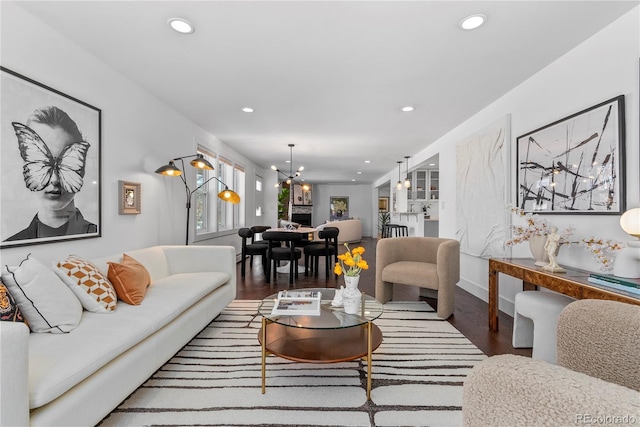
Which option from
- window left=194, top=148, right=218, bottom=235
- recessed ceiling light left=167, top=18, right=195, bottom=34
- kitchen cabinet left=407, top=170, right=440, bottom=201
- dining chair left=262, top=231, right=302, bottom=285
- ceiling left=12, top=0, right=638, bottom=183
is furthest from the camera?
kitchen cabinet left=407, top=170, right=440, bottom=201

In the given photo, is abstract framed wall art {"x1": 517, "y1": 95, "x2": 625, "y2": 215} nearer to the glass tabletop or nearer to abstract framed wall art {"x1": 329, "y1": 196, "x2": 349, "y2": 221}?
the glass tabletop

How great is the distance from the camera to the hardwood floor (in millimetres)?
2631

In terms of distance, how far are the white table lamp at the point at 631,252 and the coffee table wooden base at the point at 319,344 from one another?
62.2 inches

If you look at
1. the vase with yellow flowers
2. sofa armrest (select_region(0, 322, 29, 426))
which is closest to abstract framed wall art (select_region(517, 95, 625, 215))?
the vase with yellow flowers

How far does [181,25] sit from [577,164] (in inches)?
126

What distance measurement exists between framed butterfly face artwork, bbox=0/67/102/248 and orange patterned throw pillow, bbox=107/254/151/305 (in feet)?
1.81

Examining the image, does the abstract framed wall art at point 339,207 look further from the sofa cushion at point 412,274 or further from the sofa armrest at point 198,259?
the sofa armrest at point 198,259

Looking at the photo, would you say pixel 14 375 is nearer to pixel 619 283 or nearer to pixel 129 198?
A: pixel 129 198

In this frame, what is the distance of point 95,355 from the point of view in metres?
1.43

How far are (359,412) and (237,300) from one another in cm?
242

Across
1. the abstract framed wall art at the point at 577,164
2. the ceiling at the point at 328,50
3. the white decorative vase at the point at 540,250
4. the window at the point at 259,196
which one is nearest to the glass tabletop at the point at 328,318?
the white decorative vase at the point at 540,250

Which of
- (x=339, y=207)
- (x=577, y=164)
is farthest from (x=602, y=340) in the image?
(x=339, y=207)

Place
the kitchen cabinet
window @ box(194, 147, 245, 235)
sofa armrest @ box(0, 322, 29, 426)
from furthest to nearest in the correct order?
the kitchen cabinet < window @ box(194, 147, 245, 235) < sofa armrest @ box(0, 322, 29, 426)

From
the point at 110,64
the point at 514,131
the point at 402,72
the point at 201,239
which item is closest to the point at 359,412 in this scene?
the point at 402,72
